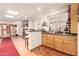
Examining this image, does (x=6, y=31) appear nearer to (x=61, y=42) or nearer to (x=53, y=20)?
(x=53, y=20)

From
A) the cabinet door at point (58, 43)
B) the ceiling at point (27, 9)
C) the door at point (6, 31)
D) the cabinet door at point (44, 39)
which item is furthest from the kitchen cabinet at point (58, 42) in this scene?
the door at point (6, 31)

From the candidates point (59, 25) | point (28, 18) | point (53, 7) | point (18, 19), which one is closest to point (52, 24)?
point (59, 25)

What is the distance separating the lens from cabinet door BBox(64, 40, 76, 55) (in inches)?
143

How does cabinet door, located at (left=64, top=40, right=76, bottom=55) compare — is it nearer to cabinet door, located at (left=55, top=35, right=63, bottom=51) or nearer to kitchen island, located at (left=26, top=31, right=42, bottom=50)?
cabinet door, located at (left=55, top=35, right=63, bottom=51)

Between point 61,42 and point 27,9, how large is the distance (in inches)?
65.1

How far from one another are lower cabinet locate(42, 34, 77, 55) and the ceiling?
102 cm

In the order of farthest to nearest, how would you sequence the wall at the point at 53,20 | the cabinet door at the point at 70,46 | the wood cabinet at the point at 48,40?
the wood cabinet at the point at 48,40
the wall at the point at 53,20
the cabinet door at the point at 70,46

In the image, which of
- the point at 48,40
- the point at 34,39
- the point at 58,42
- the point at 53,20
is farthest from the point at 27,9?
the point at 58,42

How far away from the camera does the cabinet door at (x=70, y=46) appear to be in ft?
11.9

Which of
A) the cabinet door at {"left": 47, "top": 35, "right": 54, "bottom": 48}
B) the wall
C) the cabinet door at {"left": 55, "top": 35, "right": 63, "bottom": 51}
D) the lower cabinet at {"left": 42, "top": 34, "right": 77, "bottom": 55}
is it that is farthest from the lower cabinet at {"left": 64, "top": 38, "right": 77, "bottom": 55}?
the cabinet door at {"left": 47, "top": 35, "right": 54, "bottom": 48}

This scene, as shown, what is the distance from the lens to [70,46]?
12.2 ft

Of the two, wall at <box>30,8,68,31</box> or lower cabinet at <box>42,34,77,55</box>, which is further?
wall at <box>30,8,68,31</box>

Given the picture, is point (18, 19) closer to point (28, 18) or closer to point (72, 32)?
point (28, 18)

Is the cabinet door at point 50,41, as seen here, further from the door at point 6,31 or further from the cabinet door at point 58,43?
the door at point 6,31
